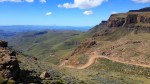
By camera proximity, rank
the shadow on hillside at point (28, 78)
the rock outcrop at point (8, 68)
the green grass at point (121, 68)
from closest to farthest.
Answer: the rock outcrop at point (8, 68) < the shadow on hillside at point (28, 78) < the green grass at point (121, 68)

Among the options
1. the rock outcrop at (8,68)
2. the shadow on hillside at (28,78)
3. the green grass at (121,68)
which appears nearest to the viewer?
the rock outcrop at (8,68)

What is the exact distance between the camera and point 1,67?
30266mm

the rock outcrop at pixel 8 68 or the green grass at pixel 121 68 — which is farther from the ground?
the rock outcrop at pixel 8 68

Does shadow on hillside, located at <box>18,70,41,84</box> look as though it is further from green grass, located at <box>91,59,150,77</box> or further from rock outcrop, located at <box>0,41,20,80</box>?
green grass, located at <box>91,59,150,77</box>

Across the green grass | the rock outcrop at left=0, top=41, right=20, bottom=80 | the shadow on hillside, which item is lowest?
the green grass

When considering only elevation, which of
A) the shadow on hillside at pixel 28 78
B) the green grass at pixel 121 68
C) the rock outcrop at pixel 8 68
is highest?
the rock outcrop at pixel 8 68

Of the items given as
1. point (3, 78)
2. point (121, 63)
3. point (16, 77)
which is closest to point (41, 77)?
point (16, 77)

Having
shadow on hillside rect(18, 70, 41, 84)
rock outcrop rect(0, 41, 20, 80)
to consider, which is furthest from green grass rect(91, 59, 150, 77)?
rock outcrop rect(0, 41, 20, 80)

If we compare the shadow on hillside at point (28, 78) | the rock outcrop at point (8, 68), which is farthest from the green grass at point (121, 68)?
the rock outcrop at point (8, 68)

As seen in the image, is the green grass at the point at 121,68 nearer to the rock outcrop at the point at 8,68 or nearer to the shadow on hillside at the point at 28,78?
the shadow on hillside at the point at 28,78

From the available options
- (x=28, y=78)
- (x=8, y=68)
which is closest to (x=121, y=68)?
(x=28, y=78)

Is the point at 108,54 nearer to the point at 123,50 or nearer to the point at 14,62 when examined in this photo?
the point at 123,50

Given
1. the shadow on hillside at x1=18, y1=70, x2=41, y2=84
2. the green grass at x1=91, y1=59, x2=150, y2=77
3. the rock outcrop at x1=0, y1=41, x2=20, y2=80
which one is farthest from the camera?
the green grass at x1=91, y1=59, x2=150, y2=77

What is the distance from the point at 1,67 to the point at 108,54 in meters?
83.8
